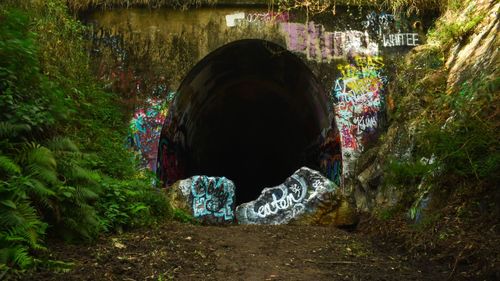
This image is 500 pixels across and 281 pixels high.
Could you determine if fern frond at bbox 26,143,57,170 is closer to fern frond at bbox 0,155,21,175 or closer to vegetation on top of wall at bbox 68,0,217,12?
fern frond at bbox 0,155,21,175

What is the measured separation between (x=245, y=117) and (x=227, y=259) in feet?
31.6

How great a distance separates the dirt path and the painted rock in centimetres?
205

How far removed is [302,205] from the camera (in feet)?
25.4

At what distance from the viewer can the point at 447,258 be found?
13.6 ft

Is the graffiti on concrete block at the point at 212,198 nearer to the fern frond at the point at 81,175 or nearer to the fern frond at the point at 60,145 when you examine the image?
the fern frond at the point at 81,175

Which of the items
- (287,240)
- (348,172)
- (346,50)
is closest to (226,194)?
(348,172)

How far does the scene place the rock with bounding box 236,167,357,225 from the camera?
7.64 meters

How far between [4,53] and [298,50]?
5.81 meters

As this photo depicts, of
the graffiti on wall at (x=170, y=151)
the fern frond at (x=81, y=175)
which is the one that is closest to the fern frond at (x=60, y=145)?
the fern frond at (x=81, y=175)

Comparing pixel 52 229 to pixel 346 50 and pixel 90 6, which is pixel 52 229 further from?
pixel 346 50

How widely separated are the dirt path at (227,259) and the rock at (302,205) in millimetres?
1815

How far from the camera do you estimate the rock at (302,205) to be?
764cm

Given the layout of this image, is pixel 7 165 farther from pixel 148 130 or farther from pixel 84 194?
pixel 148 130

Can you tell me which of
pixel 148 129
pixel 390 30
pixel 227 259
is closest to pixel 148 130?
pixel 148 129
